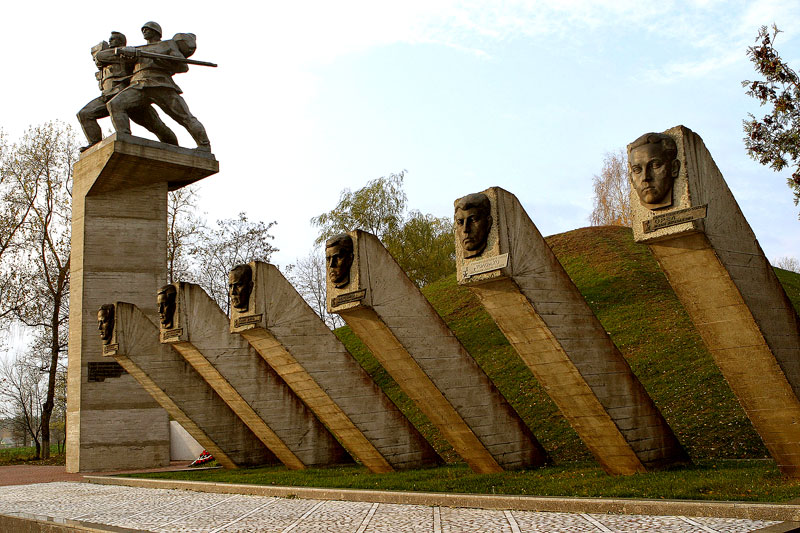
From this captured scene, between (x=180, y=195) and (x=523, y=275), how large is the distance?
29942 millimetres

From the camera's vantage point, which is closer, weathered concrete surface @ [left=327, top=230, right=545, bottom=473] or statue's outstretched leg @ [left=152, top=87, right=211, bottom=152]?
weathered concrete surface @ [left=327, top=230, right=545, bottom=473]

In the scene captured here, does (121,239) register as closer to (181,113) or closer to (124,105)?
(124,105)

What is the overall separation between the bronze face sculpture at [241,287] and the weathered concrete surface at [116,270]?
772 centimetres

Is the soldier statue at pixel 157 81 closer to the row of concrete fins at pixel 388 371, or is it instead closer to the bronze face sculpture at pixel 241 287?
the row of concrete fins at pixel 388 371

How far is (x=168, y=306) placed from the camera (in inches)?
568

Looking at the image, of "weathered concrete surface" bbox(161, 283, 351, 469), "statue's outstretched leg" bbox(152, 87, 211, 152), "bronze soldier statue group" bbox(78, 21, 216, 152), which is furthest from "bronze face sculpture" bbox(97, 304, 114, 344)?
"statue's outstretched leg" bbox(152, 87, 211, 152)

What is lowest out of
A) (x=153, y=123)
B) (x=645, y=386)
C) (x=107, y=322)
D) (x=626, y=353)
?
(x=645, y=386)

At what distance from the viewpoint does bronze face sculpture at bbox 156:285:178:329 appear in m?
14.3

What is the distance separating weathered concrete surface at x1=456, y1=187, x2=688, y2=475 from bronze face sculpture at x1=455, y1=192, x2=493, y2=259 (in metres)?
0.07

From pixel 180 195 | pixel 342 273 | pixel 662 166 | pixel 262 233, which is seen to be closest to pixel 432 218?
pixel 262 233

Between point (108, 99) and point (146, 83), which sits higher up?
point (146, 83)

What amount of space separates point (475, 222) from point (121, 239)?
1353cm

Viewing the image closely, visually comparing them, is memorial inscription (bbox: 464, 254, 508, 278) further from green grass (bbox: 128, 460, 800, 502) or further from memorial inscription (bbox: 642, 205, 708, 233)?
green grass (bbox: 128, 460, 800, 502)

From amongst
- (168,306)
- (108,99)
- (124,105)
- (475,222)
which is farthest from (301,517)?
(108,99)
